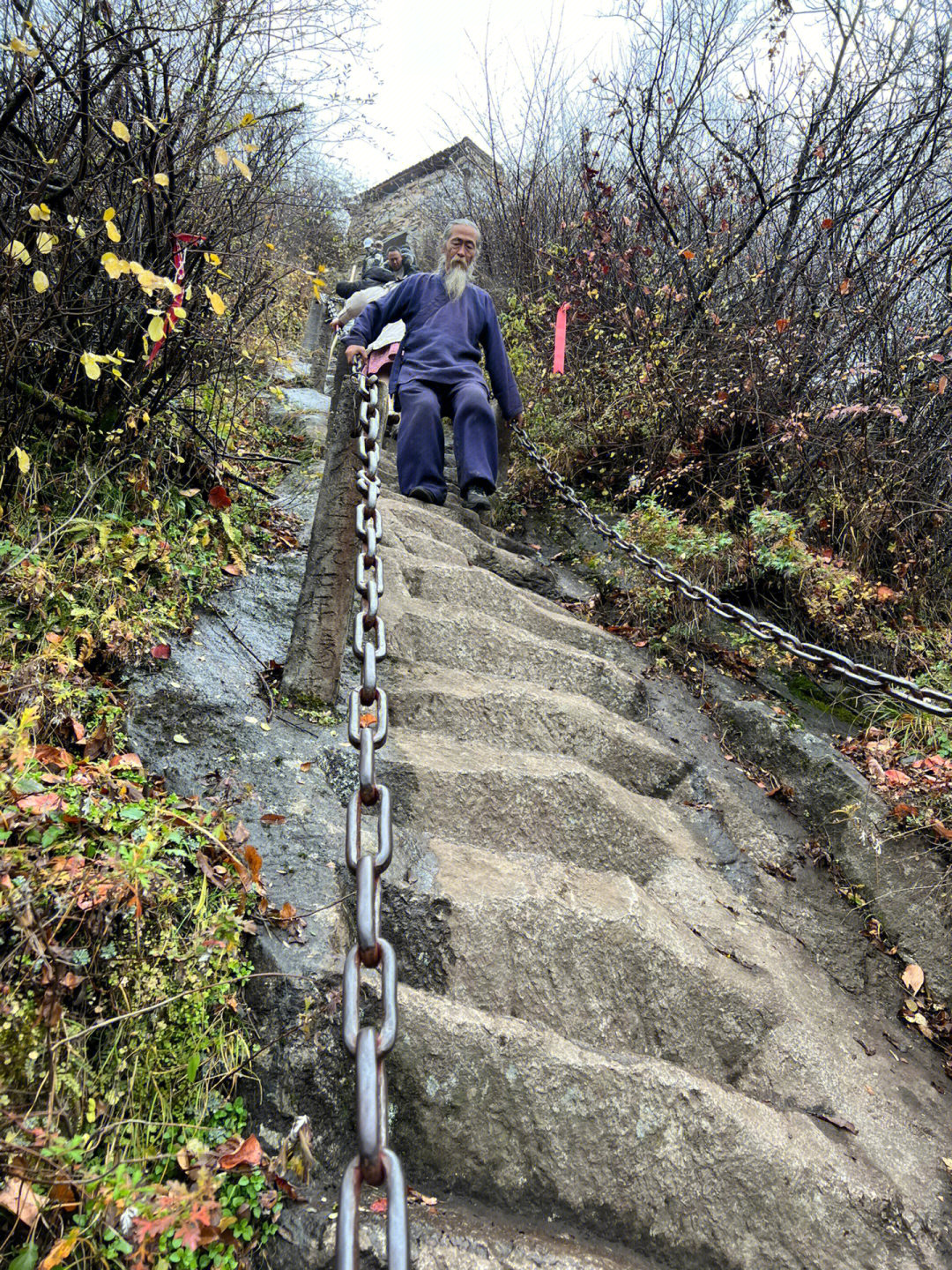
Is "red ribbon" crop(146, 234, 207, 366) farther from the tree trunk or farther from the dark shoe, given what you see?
the dark shoe

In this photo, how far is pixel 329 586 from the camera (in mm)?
2697

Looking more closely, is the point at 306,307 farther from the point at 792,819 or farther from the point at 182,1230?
the point at 182,1230

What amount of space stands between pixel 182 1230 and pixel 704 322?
571cm

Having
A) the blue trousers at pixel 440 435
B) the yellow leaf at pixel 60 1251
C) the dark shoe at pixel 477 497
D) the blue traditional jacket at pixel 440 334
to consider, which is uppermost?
the blue traditional jacket at pixel 440 334

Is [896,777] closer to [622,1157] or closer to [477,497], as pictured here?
[622,1157]

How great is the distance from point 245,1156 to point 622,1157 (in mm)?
880

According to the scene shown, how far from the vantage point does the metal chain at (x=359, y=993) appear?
0.71 meters

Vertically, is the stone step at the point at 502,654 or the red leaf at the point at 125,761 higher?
the stone step at the point at 502,654

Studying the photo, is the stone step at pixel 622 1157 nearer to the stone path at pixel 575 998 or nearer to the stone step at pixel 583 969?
the stone path at pixel 575 998

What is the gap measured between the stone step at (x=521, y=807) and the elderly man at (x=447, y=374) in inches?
99.3

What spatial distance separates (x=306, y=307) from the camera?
39.3 feet

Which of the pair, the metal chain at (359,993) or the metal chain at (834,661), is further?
the metal chain at (834,661)

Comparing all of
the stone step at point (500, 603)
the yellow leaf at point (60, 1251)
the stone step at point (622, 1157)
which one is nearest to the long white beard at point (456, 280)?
the stone step at point (500, 603)

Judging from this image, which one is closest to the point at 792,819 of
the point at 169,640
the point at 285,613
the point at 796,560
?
the point at 796,560
